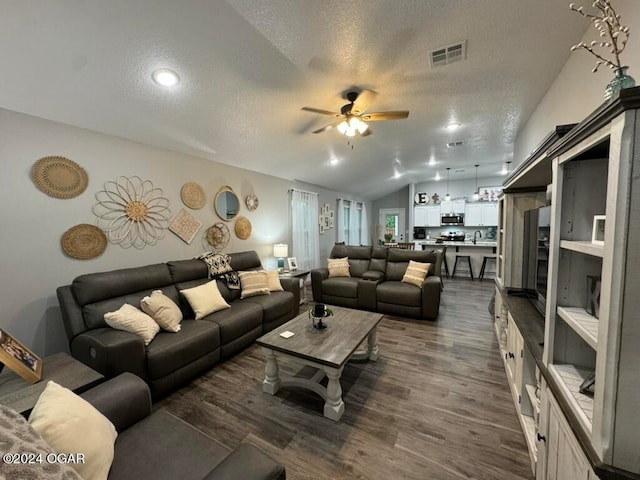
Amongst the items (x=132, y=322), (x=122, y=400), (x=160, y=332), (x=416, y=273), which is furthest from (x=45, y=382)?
(x=416, y=273)

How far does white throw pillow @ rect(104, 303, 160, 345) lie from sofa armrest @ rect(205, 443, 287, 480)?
65.3 inches

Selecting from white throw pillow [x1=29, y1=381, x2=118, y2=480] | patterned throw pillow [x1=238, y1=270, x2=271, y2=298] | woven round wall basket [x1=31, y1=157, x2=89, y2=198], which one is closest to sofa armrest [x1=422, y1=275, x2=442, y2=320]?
patterned throw pillow [x1=238, y1=270, x2=271, y2=298]

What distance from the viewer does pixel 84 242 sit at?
2.55 meters

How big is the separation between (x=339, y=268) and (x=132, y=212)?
10.7 ft

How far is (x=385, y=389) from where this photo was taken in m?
2.29

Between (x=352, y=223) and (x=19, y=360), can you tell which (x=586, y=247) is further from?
(x=352, y=223)

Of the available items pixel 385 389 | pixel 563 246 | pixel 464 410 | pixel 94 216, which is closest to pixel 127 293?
pixel 94 216

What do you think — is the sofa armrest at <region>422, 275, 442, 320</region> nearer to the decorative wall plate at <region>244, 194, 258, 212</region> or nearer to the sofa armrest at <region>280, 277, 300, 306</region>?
the sofa armrest at <region>280, 277, 300, 306</region>

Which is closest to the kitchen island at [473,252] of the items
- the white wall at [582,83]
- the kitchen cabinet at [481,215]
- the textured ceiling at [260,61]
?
the kitchen cabinet at [481,215]

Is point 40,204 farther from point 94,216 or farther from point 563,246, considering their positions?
point 563,246

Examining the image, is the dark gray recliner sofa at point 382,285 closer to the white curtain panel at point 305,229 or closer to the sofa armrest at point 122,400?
the white curtain panel at point 305,229

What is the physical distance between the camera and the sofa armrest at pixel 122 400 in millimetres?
1259

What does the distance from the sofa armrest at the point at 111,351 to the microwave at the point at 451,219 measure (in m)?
7.83

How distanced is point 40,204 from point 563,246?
150 inches
